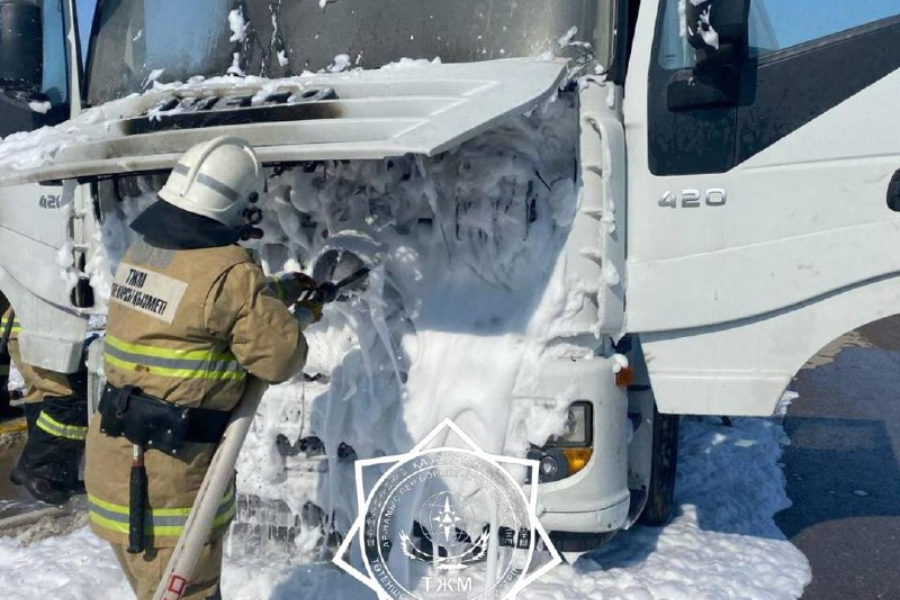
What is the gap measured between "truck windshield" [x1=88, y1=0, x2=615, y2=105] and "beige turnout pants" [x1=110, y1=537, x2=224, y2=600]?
1864mm

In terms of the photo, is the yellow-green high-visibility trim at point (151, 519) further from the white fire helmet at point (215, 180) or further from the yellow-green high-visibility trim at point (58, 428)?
the yellow-green high-visibility trim at point (58, 428)

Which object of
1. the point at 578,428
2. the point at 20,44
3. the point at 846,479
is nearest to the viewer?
the point at 578,428

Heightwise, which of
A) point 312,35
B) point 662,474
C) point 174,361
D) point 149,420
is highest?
point 312,35

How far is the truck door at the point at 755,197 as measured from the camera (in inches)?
118

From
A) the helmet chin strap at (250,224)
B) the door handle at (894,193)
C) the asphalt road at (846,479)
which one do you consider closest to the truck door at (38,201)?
the helmet chin strap at (250,224)

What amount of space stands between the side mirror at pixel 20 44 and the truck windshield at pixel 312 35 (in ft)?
0.89

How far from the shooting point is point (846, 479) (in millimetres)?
5105

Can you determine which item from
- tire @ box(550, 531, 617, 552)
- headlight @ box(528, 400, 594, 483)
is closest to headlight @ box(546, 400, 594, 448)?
headlight @ box(528, 400, 594, 483)

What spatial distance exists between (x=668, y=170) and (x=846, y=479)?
2.91 meters

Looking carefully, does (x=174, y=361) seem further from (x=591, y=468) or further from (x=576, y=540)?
(x=576, y=540)

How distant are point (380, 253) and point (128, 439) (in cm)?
115

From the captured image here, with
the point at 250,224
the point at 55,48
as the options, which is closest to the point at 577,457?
the point at 250,224

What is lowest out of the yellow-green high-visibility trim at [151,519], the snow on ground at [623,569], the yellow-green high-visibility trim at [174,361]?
the snow on ground at [623,569]

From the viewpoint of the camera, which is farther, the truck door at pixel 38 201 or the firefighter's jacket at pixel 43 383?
the firefighter's jacket at pixel 43 383
